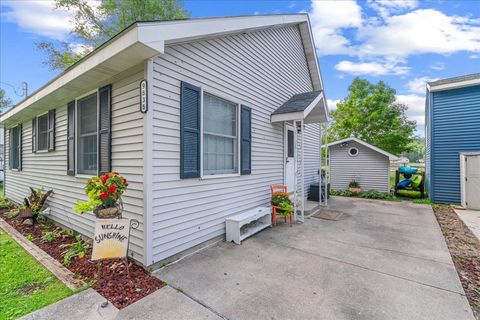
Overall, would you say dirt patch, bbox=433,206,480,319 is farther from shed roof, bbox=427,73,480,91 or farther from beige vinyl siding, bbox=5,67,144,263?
shed roof, bbox=427,73,480,91

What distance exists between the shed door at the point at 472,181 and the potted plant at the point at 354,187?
345 cm

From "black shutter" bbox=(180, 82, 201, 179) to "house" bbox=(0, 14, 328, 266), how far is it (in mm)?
16

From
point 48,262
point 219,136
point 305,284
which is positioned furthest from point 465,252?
point 48,262

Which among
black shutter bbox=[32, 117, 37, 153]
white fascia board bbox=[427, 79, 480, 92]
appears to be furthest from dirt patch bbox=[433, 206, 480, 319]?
black shutter bbox=[32, 117, 37, 153]

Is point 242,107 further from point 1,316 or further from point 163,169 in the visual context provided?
point 1,316

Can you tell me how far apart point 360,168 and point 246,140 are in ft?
25.3

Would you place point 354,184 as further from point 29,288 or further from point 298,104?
point 29,288

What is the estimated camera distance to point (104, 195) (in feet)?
8.59

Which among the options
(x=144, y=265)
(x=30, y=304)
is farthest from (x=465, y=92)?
(x=30, y=304)

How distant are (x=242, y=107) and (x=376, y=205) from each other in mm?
6258

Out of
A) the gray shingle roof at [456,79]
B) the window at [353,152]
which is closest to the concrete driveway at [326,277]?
the gray shingle roof at [456,79]

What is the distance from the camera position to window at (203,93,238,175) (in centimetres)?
395

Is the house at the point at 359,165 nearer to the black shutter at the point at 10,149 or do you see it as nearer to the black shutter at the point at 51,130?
the black shutter at the point at 51,130

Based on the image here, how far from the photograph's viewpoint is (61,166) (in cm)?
475
